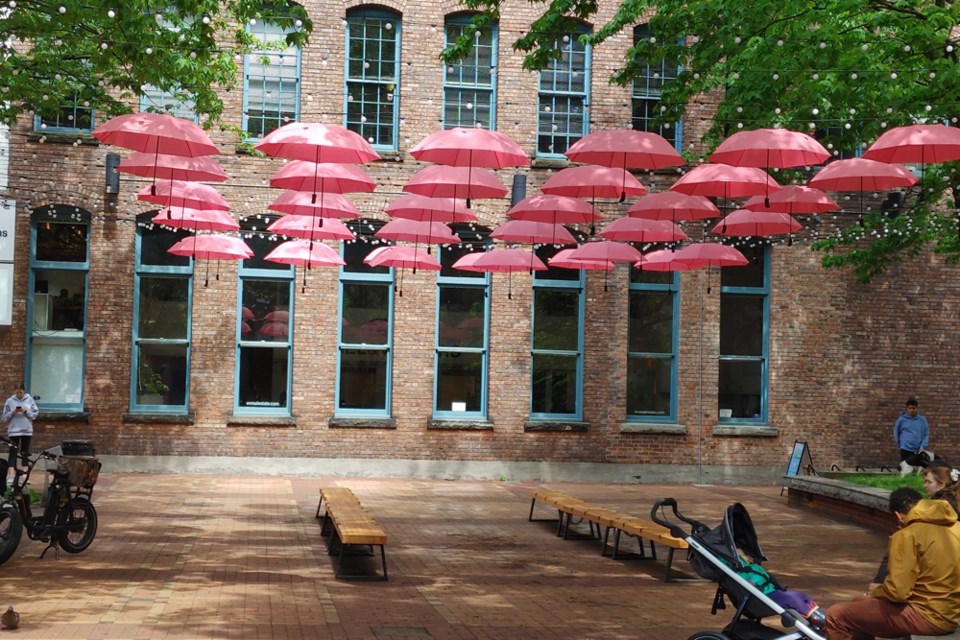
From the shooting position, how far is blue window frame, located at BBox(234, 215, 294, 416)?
21.3 metres

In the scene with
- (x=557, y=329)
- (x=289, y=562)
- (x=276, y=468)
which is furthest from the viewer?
(x=557, y=329)

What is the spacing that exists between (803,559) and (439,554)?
13.8ft

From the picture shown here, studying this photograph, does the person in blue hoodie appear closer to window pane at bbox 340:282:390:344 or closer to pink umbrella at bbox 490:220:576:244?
pink umbrella at bbox 490:220:576:244

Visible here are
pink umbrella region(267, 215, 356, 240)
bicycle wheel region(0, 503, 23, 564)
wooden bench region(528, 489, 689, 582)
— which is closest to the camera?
bicycle wheel region(0, 503, 23, 564)

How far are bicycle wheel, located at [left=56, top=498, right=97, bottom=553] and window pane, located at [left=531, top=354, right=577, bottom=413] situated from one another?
11.2 m

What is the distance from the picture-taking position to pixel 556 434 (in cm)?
2188

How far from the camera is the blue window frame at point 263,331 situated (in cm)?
2128

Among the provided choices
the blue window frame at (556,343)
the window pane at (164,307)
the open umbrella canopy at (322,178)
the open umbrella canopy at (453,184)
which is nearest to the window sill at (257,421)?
the window pane at (164,307)

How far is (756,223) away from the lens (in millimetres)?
15562

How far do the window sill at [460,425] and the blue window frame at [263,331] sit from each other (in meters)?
2.67

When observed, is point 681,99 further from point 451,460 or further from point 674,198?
point 451,460

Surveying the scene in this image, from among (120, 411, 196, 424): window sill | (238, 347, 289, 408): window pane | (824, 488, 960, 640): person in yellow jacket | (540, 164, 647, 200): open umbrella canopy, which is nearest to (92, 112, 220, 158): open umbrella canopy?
(540, 164, 647, 200): open umbrella canopy

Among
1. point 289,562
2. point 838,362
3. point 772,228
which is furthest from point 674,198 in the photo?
point 838,362

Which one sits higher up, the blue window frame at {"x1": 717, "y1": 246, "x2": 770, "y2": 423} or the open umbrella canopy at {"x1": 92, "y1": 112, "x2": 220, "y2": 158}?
the open umbrella canopy at {"x1": 92, "y1": 112, "x2": 220, "y2": 158}
